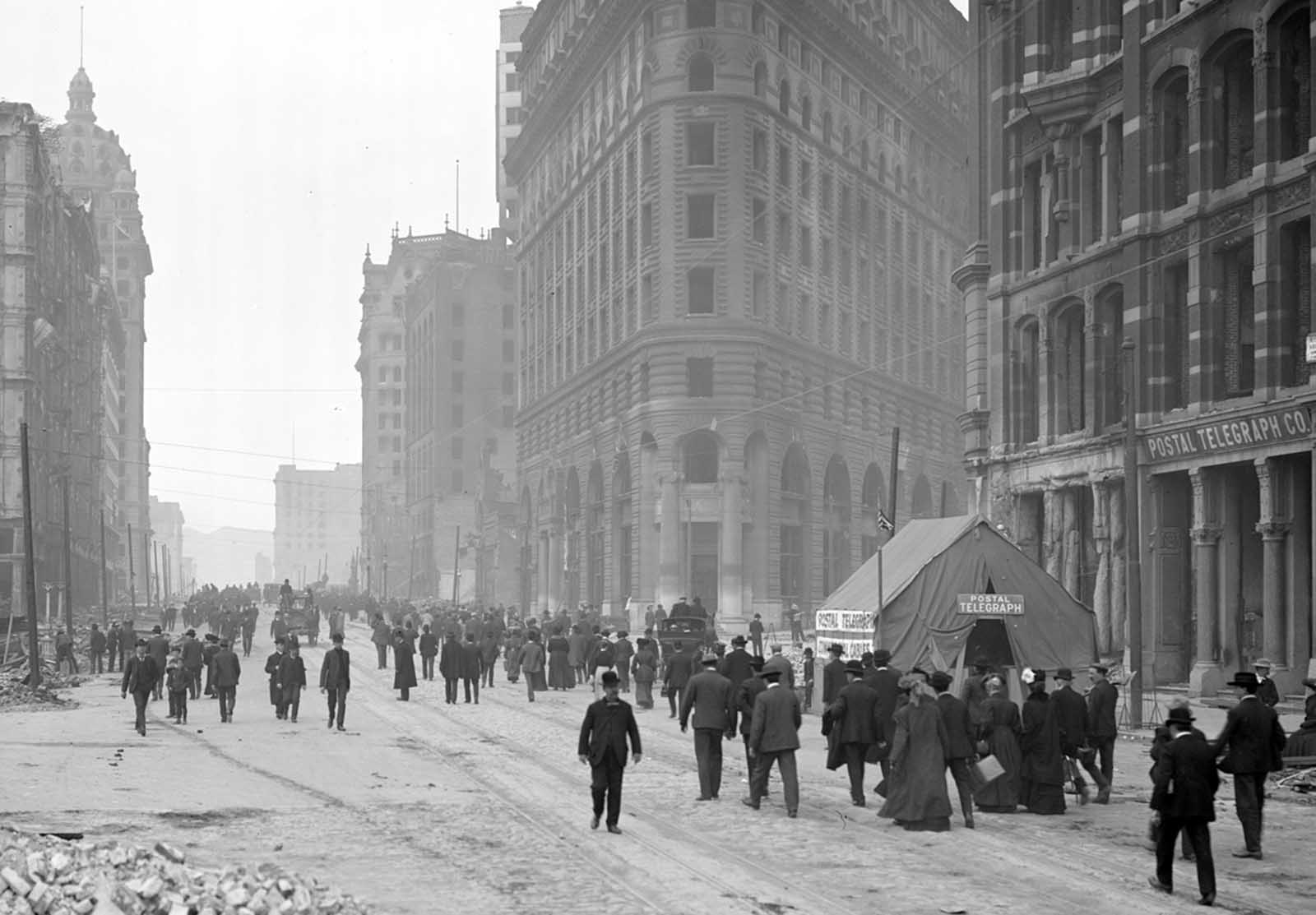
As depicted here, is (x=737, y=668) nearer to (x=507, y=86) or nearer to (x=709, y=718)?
(x=709, y=718)

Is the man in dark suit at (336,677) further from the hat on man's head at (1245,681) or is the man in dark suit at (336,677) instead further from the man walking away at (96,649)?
the man walking away at (96,649)

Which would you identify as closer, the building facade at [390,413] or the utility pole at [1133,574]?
the utility pole at [1133,574]

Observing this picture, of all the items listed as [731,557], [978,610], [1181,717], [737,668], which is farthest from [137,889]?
[731,557]

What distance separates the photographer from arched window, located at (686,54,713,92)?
2901 inches

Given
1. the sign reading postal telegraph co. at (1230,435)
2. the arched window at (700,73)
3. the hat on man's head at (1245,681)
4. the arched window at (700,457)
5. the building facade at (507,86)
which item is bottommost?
the hat on man's head at (1245,681)

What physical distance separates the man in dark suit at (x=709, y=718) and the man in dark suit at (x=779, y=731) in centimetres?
77

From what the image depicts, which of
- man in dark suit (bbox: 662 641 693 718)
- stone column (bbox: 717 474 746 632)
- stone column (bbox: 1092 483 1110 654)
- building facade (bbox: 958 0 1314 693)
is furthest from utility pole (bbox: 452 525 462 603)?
man in dark suit (bbox: 662 641 693 718)

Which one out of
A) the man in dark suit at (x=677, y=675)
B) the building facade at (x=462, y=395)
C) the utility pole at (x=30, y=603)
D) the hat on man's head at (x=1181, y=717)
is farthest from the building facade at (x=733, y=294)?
the hat on man's head at (x=1181, y=717)

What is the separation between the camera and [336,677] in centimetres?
2959

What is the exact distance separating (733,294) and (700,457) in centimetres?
711

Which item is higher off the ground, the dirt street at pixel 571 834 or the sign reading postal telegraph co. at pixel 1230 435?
the sign reading postal telegraph co. at pixel 1230 435

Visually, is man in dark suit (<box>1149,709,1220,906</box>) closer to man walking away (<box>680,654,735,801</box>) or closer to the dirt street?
the dirt street

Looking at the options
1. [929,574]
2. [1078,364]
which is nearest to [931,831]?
[929,574]

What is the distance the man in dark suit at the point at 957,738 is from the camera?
1709cm
